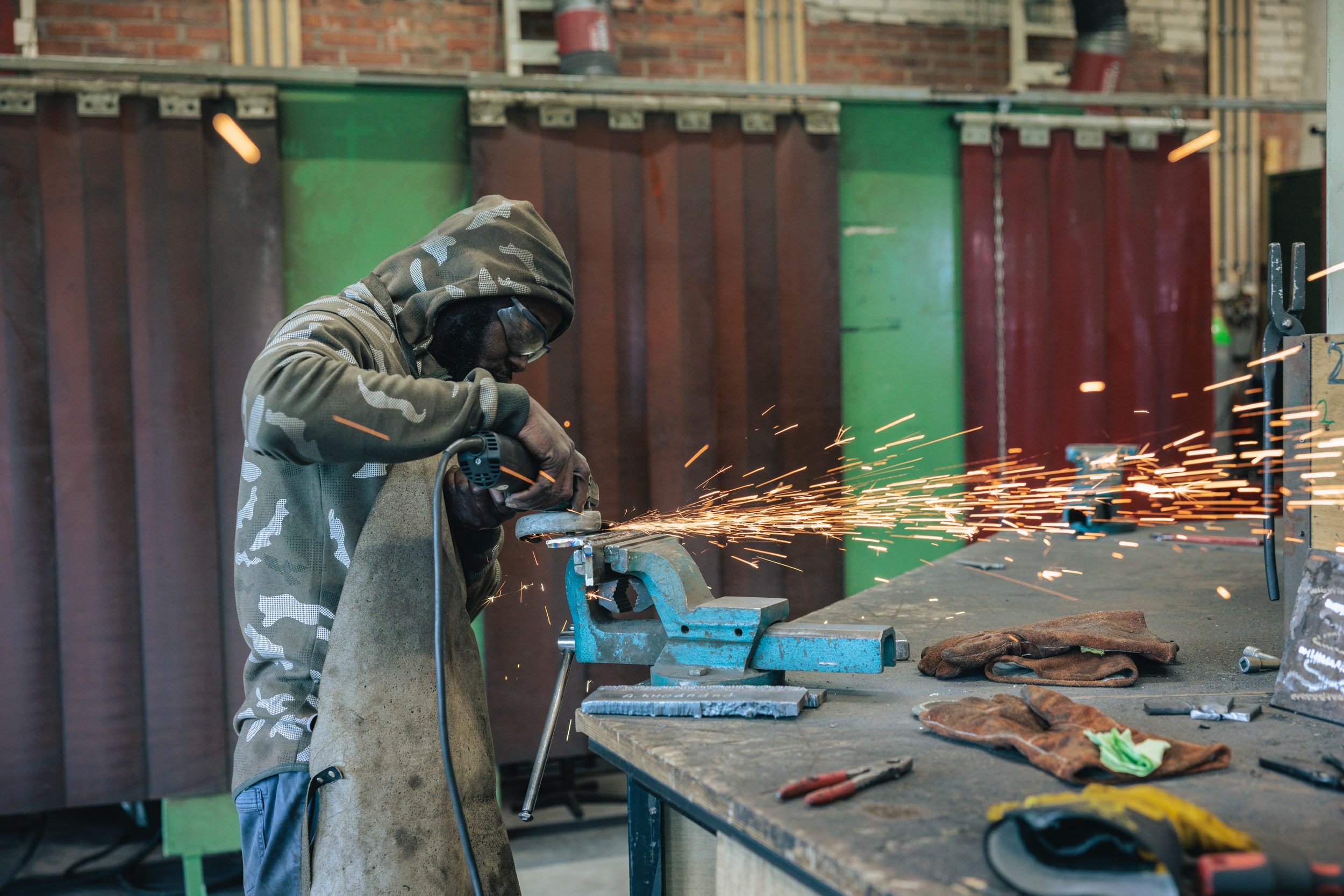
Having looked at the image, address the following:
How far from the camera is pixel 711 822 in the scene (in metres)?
1.29

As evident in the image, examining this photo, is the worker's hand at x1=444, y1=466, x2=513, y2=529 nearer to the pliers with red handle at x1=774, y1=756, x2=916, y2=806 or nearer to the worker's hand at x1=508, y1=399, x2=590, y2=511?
the worker's hand at x1=508, y1=399, x2=590, y2=511

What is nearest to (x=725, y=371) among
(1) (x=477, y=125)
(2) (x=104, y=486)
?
(1) (x=477, y=125)

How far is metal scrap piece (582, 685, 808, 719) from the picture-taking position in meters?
1.54

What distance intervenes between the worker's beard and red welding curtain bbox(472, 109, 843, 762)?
5.62 feet

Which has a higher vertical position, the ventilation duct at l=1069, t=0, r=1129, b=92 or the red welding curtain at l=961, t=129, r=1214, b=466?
the ventilation duct at l=1069, t=0, r=1129, b=92

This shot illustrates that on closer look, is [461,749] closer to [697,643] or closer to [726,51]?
[697,643]

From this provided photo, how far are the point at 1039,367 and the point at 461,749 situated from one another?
3.58 meters

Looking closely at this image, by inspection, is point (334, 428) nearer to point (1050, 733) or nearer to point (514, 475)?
point (514, 475)

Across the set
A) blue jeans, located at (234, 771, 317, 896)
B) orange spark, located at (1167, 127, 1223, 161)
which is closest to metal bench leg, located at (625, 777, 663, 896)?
blue jeans, located at (234, 771, 317, 896)

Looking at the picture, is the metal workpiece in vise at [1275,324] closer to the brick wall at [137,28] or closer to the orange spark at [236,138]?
the orange spark at [236,138]

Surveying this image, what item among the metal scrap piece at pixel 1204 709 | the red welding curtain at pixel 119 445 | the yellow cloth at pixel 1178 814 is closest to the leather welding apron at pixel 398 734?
the yellow cloth at pixel 1178 814

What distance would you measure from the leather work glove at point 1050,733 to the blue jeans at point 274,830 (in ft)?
3.73

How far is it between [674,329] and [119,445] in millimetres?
2207

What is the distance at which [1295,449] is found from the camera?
66.2 inches
